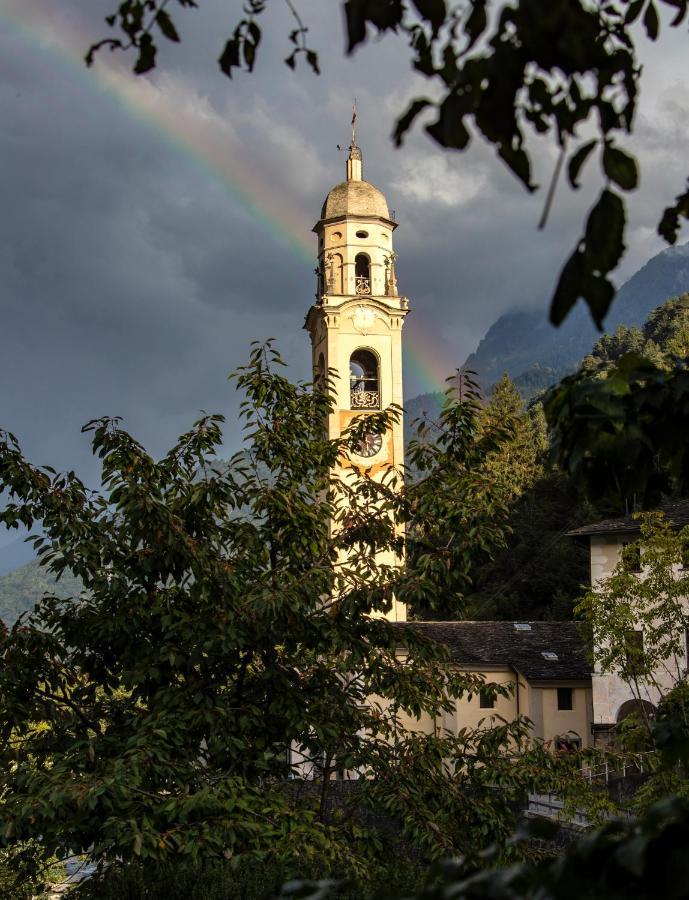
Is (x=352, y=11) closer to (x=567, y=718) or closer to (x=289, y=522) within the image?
(x=289, y=522)

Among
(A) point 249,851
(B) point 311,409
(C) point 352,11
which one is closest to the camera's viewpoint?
(C) point 352,11

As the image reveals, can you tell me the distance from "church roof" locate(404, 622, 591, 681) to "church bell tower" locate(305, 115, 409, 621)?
2.34 m

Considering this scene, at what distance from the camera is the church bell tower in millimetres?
42125

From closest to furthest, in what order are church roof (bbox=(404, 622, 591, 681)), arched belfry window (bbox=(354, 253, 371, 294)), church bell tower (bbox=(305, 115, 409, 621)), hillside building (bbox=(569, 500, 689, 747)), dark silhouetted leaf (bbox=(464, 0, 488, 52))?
dark silhouetted leaf (bbox=(464, 0, 488, 52)) → hillside building (bbox=(569, 500, 689, 747)) → church roof (bbox=(404, 622, 591, 681)) → church bell tower (bbox=(305, 115, 409, 621)) → arched belfry window (bbox=(354, 253, 371, 294))

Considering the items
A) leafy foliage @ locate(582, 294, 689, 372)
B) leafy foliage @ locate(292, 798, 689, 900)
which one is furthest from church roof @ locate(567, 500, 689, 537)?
leafy foliage @ locate(292, 798, 689, 900)

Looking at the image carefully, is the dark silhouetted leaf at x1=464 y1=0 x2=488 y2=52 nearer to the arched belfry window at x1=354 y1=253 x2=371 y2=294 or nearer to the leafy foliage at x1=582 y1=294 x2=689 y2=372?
the arched belfry window at x1=354 y1=253 x2=371 y2=294

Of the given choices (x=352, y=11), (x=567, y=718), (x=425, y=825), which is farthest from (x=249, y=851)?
(x=567, y=718)

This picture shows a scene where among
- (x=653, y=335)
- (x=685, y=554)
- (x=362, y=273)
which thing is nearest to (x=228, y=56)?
(x=685, y=554)

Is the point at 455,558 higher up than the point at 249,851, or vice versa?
the point at 455,558

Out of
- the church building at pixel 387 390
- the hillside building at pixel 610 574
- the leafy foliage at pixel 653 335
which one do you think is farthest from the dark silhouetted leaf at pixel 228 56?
the leafy foliage at pixel 653 335

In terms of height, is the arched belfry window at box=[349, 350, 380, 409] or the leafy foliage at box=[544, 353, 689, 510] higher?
the arched belfry window at box=[349, 350, 380, 409]

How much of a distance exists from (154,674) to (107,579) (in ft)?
4.36

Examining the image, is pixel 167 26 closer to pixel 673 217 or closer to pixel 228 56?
pixel 228 56

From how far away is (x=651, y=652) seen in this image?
22.3 metres
